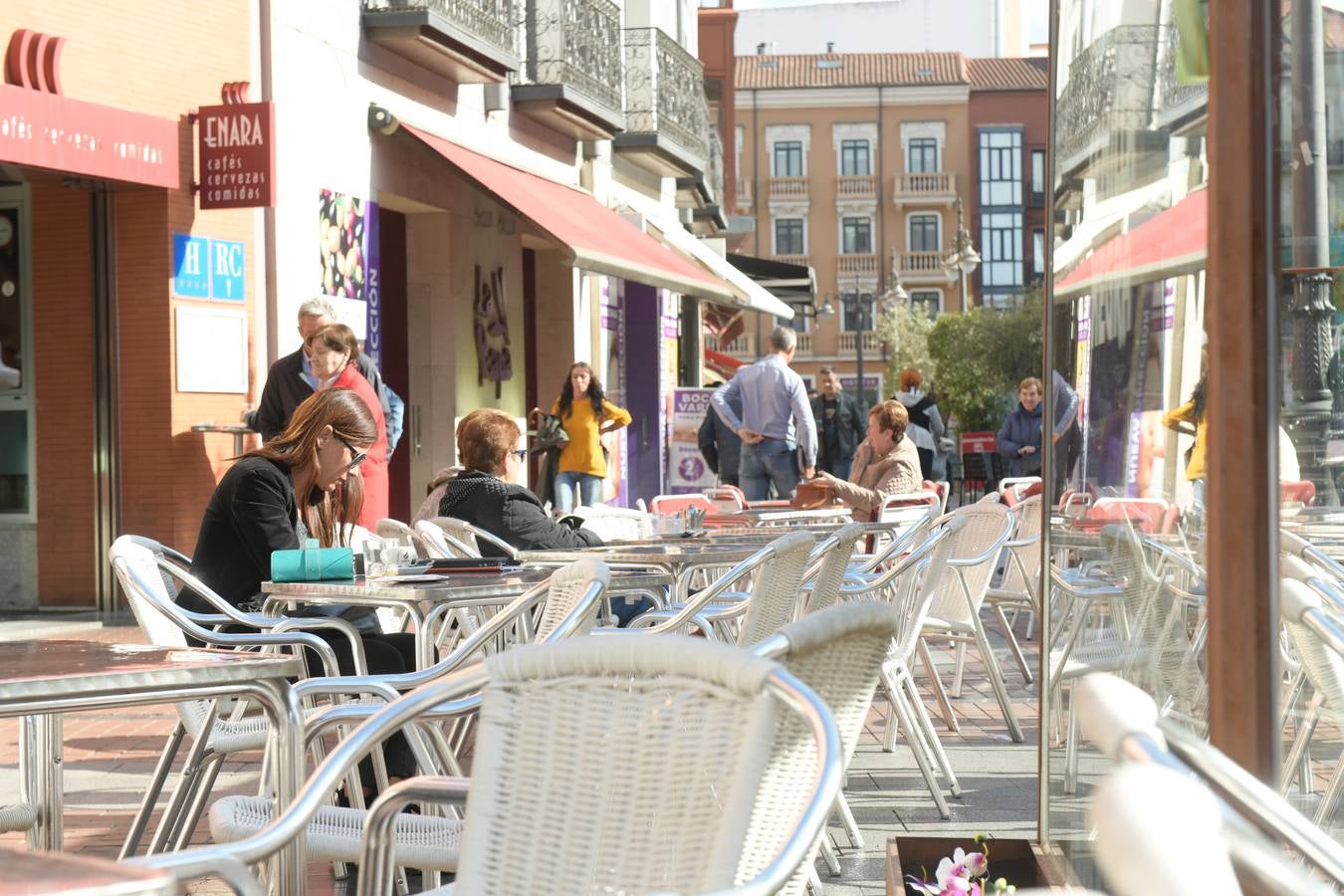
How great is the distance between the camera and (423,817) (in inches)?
134

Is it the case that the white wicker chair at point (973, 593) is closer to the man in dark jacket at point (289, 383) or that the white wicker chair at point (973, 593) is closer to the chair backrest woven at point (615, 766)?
the man in dark jacket at point (289, 383)

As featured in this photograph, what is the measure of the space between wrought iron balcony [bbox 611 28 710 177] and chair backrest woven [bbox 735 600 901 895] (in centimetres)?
1922

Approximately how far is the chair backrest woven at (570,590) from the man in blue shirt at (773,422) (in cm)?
906

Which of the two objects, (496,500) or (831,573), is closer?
(831,573)

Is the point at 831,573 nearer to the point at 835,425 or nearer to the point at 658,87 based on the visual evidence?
the point at 835,425

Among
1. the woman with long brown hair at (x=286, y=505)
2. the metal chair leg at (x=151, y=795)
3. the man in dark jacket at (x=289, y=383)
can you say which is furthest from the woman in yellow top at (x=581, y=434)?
the metal chair leg at (x=151, y=795)

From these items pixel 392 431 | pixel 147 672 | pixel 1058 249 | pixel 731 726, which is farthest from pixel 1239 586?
pixel 392 431

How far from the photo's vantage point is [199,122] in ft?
38.8

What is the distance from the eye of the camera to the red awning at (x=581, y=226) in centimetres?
1460

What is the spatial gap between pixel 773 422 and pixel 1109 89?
10.0 metres

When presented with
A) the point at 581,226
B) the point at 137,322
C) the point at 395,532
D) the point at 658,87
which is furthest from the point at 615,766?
the point at 658,87

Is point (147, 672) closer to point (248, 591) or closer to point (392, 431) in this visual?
point (248, 591)

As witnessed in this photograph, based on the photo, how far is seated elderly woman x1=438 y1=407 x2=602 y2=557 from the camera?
22.0ft

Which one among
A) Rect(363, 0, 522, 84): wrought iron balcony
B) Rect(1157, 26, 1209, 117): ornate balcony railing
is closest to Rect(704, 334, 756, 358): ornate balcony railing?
Rect(363, 0, 522, 84): wrought iron balcony
